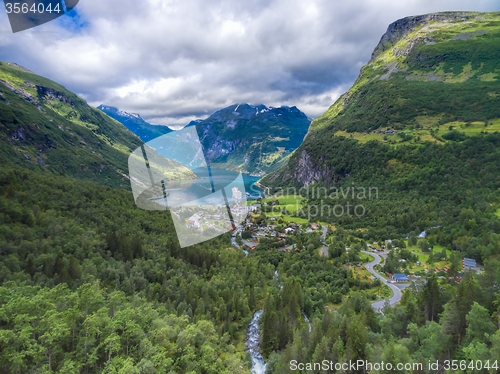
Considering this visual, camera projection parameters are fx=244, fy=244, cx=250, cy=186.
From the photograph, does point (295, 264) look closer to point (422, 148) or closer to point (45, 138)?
point (422, 148)

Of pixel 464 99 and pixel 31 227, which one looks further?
pixel 464 99

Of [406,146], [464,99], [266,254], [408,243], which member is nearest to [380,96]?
[464,99]

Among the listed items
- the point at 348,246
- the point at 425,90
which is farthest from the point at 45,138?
the point at 425,90

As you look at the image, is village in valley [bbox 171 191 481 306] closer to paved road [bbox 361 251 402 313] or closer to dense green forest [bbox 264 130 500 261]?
paved road [bbox 361 251 402 313]

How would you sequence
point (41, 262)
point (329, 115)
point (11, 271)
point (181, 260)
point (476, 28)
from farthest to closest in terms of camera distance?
point (329, 115), point (476, 28), point (181, 260), point (41, 262), point (11, 271)

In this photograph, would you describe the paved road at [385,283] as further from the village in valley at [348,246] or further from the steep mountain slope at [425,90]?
the steep mountain slope at [425,90]

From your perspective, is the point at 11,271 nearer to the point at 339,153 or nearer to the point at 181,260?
the point at 181,260

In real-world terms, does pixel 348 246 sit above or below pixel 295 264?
below

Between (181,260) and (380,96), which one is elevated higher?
(380,96)
